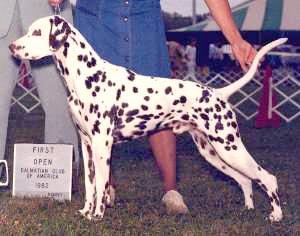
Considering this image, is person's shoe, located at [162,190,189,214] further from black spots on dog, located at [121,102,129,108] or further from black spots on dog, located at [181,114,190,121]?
black spots on dog, located at [121,102,129,108]

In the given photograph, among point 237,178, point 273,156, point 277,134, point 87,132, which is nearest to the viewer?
point 87,132

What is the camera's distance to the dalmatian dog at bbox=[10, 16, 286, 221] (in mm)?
4020

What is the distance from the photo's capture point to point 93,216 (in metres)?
4.12

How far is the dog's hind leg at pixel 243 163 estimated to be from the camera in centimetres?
412

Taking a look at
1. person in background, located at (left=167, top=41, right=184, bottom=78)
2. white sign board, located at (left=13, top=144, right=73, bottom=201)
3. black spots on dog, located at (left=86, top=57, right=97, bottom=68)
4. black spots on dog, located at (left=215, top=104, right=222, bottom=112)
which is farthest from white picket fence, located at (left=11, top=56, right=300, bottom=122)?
black spots on dog, located at (left=215, top=104, right=222, bottom=112)

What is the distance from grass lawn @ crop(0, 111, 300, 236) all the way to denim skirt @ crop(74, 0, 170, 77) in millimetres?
875

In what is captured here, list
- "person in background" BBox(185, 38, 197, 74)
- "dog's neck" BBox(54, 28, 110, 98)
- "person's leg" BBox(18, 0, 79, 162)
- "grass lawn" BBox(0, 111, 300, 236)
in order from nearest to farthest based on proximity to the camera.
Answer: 1. "grass lawn" BBox(0, 111, 300, 236)
2. "dog's neck" BBox(54, 28, 110, 98)
3. "person's leg" BBox(18, 0, 79, 162)
4. "person in background" BBox(185, 38, 197, 74)

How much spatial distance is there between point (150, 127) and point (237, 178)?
664 mm

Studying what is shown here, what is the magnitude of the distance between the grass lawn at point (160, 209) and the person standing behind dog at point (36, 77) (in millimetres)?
423

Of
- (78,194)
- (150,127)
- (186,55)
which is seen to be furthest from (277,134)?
(186,55)

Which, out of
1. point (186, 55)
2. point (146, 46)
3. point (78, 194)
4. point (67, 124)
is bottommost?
point (186, 55)

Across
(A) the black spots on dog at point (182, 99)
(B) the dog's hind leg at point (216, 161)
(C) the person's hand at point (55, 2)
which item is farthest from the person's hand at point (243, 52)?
(C) the person's hand at point (55, 2)

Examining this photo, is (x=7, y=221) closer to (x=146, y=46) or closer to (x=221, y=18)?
(x=146, y=46)

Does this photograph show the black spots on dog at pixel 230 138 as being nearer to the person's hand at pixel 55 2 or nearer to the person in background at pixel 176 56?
the person's hand at pixel 55 2
